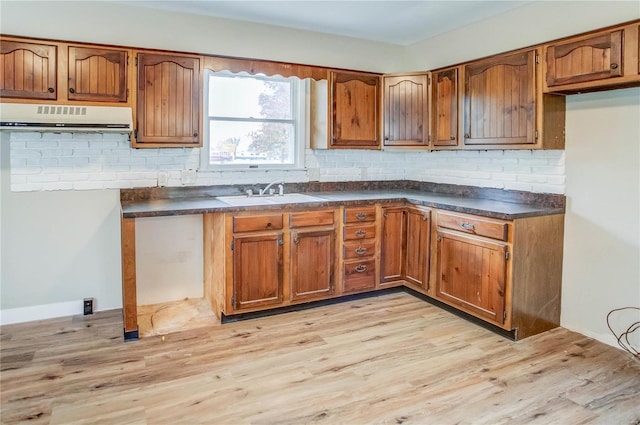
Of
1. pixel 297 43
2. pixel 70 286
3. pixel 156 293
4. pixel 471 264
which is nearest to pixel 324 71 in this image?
pixel 297 43

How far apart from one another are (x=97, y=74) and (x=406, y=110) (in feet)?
8.86

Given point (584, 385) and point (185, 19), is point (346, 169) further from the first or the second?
point (584, 385)

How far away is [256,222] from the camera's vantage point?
3498 mm

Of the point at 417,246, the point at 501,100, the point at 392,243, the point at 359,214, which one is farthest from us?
the point at 392,243

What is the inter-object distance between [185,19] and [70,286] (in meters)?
2.39

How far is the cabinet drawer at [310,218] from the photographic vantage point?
365 centimetres

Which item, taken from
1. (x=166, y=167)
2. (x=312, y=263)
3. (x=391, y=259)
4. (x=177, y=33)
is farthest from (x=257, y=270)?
(x=177, y=33)

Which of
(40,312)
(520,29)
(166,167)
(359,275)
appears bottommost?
(40,312)

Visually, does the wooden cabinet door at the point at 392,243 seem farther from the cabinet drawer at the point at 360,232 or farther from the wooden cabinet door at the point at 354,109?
the wooden cabinet door at the point at 354,109

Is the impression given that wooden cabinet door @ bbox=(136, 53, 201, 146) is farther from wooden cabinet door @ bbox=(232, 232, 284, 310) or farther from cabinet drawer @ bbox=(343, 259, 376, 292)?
cabinet drawer @ bbox=(343, 259, 376, 292)

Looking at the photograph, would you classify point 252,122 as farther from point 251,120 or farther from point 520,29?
point 520,29

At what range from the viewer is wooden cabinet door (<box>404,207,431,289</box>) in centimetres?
395

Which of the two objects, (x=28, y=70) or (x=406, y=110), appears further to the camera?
(x=406, y=110)

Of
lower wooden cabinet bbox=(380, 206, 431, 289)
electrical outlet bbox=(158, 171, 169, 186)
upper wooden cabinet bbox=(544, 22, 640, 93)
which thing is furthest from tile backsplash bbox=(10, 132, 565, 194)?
lower wooden cabinet bbox=(380, 206, 431, 289)
